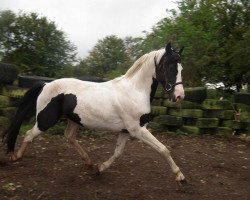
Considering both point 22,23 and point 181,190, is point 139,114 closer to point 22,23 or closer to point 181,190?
point 181,190

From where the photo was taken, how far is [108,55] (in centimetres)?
2977

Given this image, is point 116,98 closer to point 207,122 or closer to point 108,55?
point 207,122

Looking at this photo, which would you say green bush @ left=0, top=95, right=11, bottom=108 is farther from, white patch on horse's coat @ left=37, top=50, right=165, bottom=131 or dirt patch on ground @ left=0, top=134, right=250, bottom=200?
white patch on horse's coat @ left=37, top=50, right=165, bottom=131

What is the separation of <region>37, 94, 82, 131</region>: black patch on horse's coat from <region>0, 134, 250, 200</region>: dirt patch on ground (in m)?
0.69

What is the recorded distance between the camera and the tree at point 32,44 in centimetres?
1529

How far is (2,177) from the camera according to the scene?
483cm

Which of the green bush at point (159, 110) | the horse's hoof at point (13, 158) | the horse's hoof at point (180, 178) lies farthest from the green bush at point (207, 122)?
the horse's hoof at point (13, 158)

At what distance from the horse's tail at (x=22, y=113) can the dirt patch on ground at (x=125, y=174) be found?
0.31 m

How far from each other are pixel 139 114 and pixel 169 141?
11.2 feet

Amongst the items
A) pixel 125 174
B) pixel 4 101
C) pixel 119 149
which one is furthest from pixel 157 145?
pixel 4 101

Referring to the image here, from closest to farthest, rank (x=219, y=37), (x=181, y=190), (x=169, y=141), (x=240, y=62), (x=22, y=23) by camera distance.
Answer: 1. (x=181, y=190)
2. (x=169, y=141)
3. (x=240, y=62)
4. (x=219, y=37)
5. (x=22, y=23)

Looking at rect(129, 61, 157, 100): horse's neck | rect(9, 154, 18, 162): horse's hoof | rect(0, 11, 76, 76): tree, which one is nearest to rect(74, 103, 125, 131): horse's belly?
rect(129, 61, 157, 100): horse's neck

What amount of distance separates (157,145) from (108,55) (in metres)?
25.5

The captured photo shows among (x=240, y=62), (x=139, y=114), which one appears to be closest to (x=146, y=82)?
(x=139, y=114)
